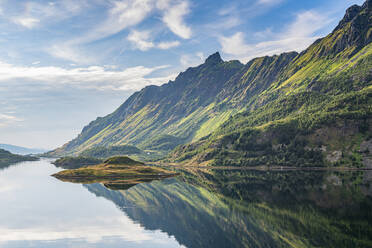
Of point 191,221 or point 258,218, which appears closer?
point 258,218

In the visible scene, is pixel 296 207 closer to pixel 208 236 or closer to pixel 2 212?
pixel 208 236

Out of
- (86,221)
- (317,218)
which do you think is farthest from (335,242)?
(86,221)

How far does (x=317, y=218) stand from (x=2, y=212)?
109 metres

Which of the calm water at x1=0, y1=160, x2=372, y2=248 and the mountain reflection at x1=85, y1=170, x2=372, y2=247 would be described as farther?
the calm water at x1=0, y1=160, x2=372, y2=248

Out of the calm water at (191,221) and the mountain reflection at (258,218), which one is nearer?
the mountain reflection at (258,218)

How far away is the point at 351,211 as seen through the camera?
9050cm

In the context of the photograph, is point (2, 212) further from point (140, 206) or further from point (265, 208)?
point (265, 208)

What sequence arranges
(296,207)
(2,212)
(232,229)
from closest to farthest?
(232,229)
(296,207)
(2,212)

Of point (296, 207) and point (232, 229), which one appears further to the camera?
point (296, 207)

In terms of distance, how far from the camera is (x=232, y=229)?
262ft

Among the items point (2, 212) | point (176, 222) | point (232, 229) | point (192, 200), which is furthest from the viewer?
point (192, 200)

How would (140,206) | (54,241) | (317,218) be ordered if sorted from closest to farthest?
(54,241) < (317,218) < (140,206)

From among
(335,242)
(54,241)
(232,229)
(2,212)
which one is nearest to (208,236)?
(232,229)

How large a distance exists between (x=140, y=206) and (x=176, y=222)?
30.8m
